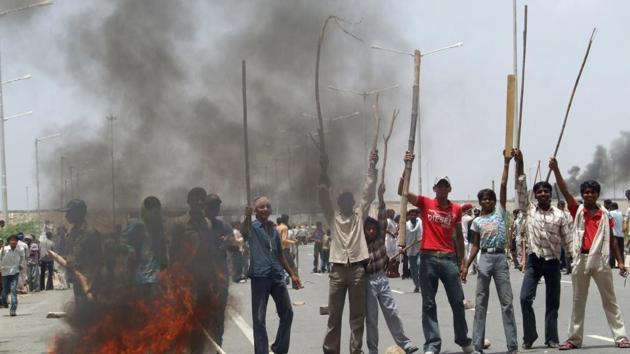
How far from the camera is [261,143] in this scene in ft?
38.8

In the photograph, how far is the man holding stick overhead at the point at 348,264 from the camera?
956cm

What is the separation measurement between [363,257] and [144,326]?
6.73ft

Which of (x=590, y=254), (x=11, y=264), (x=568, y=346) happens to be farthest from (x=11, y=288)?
(x=590, y=254)

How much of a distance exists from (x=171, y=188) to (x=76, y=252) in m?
2.10

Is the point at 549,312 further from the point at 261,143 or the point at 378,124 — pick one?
the point at 261,143

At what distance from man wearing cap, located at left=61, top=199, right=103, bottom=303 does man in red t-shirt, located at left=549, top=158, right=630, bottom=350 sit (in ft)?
14.1

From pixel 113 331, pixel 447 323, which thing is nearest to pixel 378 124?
pixel 113 331

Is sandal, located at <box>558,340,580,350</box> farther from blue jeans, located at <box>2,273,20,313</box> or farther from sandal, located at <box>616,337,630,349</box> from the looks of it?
blue jeans, located at <box>2,273,20,313</box>

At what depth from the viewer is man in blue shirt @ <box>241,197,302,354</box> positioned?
9578 mm

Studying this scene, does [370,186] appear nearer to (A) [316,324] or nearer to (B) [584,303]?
(B) [584,303]

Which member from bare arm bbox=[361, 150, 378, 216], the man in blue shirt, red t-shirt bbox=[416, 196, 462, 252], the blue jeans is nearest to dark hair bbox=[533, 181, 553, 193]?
red t-shirt bbox=[416, 196, 462, 252]

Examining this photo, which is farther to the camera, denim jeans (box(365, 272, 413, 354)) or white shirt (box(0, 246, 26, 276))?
white shirt (box(0, 246, 26, 276))

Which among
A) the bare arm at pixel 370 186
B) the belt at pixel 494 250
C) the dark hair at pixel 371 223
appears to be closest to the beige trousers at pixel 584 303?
the belt at pixel 494 250

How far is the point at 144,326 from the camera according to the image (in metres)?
8.87
